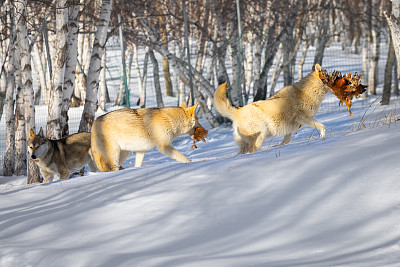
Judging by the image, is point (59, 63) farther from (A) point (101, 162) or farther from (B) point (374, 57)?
(B) point (374, 57)

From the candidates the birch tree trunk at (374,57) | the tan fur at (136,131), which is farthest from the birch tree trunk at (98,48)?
the birch tree trunk at (374,57)

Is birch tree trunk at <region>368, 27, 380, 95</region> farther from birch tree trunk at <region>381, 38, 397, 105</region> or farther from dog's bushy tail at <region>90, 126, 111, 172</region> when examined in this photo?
dog's bushy tail at <region>90, 126, 111, 172</region>

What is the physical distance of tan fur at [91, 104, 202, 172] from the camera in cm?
772

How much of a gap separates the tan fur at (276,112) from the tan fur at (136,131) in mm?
717

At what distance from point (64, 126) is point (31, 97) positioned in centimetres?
102

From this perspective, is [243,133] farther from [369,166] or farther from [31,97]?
[31,97]

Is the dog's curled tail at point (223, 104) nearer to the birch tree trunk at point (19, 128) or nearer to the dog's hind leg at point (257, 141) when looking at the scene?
the dog's hind leg at point (257, 141)

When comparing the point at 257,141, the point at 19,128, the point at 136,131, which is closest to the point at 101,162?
the point at 136,131

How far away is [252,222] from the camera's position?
4105mm

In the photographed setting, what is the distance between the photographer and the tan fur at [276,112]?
767cm

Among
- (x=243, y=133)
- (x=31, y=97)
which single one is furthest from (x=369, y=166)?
(x=31, y=97)

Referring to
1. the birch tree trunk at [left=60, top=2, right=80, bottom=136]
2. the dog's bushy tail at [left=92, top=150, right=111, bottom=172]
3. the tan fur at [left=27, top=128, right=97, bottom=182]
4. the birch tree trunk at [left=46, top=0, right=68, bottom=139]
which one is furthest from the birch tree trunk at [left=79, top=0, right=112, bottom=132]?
the dog's bushy tail at [left=92, top=150, right=111, bottom=172]

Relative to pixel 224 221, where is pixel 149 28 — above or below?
above

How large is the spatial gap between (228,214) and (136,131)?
3.73 metres
